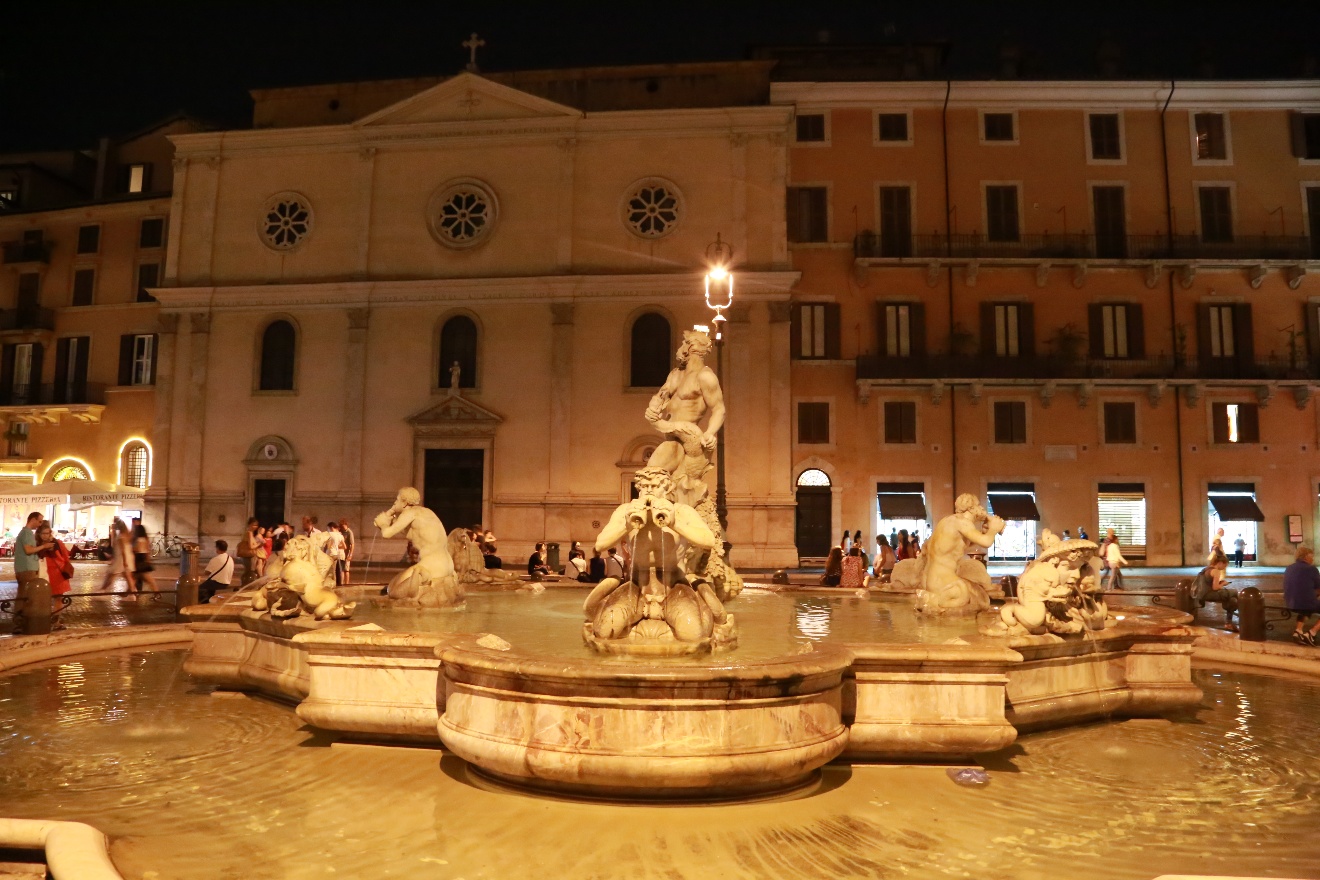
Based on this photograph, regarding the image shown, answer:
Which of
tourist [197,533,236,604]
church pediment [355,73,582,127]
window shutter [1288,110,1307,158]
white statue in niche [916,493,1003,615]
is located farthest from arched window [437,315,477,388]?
window shutter [1288,110,1307,158]

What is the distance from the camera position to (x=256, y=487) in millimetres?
27672

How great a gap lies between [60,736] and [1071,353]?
26411 mm

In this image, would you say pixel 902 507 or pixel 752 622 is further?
pixel 902 507

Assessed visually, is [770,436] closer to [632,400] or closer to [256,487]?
[632,400]

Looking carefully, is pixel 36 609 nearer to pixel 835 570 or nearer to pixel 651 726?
pixel 651 726

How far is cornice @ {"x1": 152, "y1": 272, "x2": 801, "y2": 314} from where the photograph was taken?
26141mm

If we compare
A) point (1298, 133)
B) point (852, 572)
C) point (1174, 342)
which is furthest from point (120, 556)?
point (1298, 133)

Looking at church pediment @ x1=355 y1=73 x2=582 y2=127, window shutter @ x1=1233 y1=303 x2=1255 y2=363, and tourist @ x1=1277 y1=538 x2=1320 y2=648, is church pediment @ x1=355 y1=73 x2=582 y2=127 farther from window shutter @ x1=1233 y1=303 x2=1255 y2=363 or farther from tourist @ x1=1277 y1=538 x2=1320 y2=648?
tourist @ x1=1277 y1=538 x2=1320 y2=648

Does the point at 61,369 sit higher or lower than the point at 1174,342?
lower

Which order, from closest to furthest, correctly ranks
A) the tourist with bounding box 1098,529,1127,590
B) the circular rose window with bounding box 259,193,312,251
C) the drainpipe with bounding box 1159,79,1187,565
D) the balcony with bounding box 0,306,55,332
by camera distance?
the tourist with bounding box 1098,529,1127,590, the drainpipe with bounding box 1159,79,1187,565, the circular rose window with bounding box 259,193,312,251, the balcony with bounding box 0,306,55,332

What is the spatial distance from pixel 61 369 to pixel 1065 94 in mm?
33524

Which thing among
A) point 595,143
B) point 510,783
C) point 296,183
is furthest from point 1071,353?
point 510,783

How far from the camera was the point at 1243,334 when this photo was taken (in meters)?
27.1

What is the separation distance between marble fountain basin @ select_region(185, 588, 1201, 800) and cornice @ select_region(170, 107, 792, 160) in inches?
850
